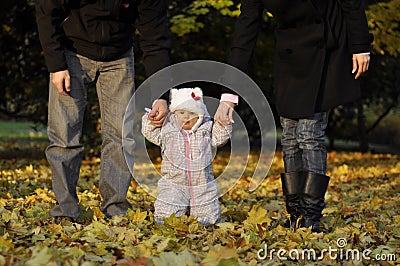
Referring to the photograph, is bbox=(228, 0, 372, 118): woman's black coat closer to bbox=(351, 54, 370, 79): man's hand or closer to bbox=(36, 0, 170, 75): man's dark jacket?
bbox=(351, 54, 370, 79): man's hand

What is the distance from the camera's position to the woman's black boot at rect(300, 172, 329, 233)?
459 cm

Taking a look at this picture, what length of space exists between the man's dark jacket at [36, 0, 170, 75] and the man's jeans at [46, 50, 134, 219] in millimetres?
100

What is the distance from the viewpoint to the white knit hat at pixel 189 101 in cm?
473

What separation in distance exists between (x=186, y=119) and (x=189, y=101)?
0.42 feet

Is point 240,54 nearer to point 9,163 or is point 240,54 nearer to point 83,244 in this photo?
point 83,244

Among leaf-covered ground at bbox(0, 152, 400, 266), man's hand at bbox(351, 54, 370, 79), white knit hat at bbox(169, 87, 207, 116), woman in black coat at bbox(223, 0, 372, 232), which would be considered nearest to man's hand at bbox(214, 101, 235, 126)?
woman in black coat at bbox(223, 0, 372, 232)

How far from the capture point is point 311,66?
4.52 metres

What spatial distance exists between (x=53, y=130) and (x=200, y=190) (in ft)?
3.59

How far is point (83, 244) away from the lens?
379 cm

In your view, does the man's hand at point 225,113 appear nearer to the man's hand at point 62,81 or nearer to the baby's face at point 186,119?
the baby's face at point 186,119

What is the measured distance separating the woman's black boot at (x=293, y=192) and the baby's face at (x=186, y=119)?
74 centimetres

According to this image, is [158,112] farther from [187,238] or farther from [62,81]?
[187,238]

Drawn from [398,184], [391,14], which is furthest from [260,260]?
[391,14]

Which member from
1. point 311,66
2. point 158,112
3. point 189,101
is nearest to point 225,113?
point 189,101
